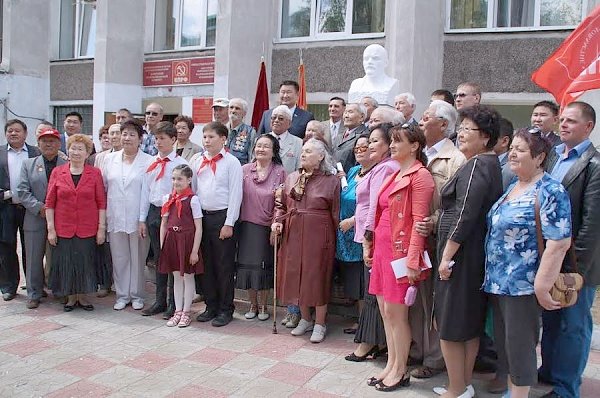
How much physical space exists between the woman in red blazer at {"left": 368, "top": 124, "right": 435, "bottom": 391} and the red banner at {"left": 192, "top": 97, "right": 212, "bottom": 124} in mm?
9601

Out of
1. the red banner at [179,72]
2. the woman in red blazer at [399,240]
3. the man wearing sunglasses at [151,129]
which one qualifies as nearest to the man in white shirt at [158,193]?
the man wearing sunglasses at [151,129]

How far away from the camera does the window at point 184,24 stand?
13562 mm

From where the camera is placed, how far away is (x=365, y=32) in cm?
1164

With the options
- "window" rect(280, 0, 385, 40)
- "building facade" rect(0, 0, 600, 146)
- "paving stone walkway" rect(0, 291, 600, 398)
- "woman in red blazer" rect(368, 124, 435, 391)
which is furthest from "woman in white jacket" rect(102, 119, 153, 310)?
"window" rect(280, 0, 385, 40)

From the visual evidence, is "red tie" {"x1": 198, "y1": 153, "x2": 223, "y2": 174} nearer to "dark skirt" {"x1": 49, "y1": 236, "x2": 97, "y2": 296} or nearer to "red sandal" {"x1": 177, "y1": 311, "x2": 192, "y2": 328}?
"red sandal" {"x1": 177, "y1": 311, "x2": 192, "y2": 328}

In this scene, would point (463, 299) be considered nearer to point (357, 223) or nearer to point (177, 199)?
point (357, 223)

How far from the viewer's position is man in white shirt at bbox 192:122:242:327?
556cm

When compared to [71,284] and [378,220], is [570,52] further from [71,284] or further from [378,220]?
[71,284]

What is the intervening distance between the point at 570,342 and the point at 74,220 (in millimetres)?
4732

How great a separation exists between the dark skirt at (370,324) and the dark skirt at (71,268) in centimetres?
304

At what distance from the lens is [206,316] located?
578cm

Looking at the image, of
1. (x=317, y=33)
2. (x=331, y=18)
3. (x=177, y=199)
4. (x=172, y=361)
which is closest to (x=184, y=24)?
(x=317, y=33)

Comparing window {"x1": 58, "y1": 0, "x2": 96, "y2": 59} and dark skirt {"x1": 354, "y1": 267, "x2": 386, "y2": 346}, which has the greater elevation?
window {"x1": 58, "y1": 0, "x2": 96, "y2": 59}

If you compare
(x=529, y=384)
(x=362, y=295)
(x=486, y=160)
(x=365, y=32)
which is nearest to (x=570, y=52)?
(x=486, y=160)
